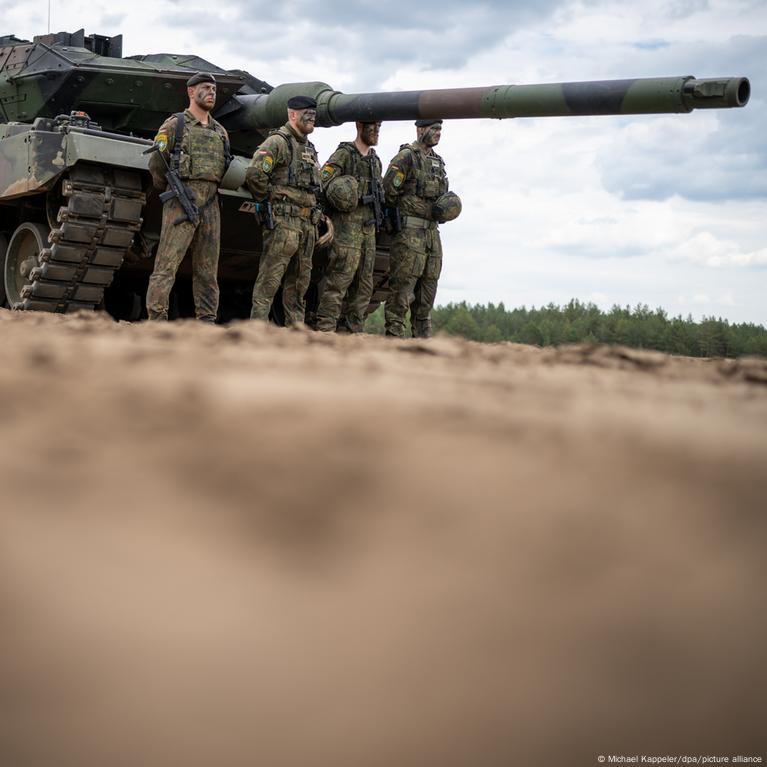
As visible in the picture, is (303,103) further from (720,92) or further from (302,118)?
(720,92)

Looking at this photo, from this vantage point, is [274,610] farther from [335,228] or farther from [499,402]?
[335,228]

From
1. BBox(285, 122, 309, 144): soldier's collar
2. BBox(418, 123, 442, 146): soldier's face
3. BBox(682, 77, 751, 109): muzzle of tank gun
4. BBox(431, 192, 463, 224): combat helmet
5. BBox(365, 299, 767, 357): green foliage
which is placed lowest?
BBox(365, 299, 767, 357): green foliage

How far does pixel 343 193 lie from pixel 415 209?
→ 917mm

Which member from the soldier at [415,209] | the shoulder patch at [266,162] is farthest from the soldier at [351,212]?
the shoulder patch at [266,162]

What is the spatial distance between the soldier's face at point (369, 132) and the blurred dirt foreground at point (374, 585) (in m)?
6.74

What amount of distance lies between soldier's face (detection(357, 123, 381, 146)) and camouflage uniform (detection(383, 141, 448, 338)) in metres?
0.31

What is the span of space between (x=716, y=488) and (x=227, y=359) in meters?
1.18

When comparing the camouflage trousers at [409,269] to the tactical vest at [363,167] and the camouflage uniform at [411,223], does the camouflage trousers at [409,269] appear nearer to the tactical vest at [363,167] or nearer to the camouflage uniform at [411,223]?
the camouflage uniform at [411,223]

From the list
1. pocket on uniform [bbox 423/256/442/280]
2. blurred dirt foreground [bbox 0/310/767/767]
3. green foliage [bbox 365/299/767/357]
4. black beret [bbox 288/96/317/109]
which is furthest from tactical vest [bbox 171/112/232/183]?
green foliage [bbox 365/299/767/357]

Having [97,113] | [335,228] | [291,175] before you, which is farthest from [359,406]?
[97,113]

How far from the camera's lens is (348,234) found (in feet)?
26.6

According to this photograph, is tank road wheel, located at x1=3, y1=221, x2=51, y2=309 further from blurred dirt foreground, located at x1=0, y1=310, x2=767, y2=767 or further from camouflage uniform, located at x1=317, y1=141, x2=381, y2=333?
blurred dirt foreground, located at x1=0, y1=310, x2=767, y2=767

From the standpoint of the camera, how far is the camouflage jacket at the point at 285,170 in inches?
277

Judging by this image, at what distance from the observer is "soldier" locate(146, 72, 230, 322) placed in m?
6.69
